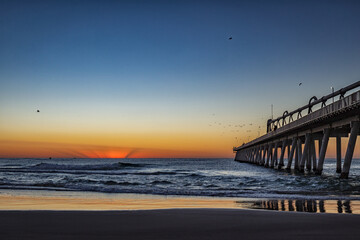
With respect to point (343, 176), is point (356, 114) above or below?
above

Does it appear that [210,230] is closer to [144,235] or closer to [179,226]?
[179,226]

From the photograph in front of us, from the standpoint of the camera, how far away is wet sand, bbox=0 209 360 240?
18.6ft

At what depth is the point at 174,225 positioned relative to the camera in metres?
6.59

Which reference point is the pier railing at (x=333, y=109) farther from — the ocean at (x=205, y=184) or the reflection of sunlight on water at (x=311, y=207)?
the reflection of sunlight on water at (x=311, y=207)

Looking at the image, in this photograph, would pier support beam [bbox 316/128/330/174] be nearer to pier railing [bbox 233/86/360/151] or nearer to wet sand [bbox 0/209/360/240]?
pier railing [bbox 233/86/360/151]

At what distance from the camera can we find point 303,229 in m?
6.17

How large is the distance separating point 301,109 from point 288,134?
4.27 m

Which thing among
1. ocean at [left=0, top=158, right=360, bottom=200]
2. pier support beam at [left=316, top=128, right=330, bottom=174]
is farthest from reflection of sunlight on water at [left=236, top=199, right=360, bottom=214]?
pier support beam at [left=316, top=128, right=330, bottom=174]

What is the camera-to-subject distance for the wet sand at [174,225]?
5660mm

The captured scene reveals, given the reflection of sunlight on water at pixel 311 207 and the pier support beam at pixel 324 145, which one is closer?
the reflection of sunlight on water at pixel 311 207

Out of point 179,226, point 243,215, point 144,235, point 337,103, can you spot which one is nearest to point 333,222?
point 243,215

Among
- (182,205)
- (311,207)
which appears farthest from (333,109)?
(182,205)

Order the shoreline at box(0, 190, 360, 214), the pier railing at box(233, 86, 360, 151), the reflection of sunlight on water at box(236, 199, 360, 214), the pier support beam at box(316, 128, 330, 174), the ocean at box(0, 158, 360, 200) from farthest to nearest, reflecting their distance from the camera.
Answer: the pier support beam at box(316, 128, 330, 174) < the pier railing at box(233, 86, 360, 151) < the ocean at box(0, 158, 360, 200) < the shoreline at box(0, 190, 360, 214) < the reflection of sunlight on water at box(236, 199, 360, 214)

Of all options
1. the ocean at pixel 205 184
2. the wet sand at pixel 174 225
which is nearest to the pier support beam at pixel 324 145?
the ocean at pixel 205 184
